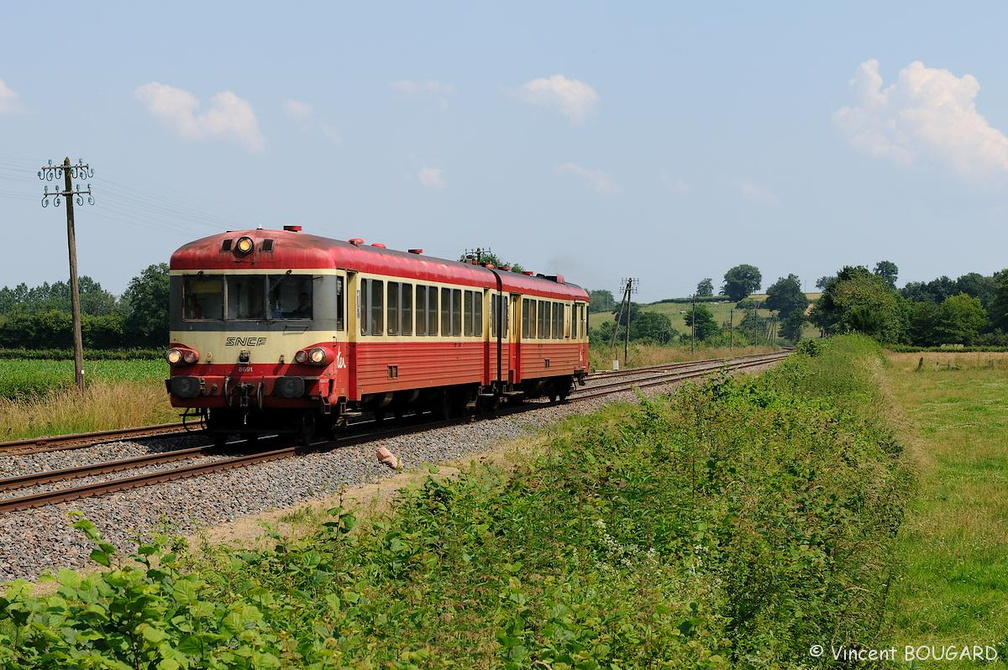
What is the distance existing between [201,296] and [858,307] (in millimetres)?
68891

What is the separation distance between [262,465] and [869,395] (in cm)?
1588

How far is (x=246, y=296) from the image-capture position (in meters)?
16.2

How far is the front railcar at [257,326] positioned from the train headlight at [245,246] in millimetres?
15

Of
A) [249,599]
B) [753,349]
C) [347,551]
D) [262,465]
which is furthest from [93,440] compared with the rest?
[753,349]

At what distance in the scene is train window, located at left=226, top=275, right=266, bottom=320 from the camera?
635 inches

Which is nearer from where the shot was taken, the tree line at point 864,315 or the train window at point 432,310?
the train window at point 432,310

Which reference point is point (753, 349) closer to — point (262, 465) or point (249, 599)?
point (262, 465)

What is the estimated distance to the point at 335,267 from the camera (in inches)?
633

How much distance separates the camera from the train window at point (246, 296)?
1612 centimetres

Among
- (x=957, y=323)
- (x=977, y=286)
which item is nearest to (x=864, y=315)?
(x=957, y=323)

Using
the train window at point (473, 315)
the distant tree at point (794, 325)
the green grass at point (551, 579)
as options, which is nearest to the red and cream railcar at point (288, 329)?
the train window at point (473, 315)

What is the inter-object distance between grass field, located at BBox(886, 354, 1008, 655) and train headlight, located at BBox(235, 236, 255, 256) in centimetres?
1010

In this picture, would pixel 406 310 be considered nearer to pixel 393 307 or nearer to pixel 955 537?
pixel 393 307

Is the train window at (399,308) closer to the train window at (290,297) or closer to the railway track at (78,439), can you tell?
the train window at (290,297)
